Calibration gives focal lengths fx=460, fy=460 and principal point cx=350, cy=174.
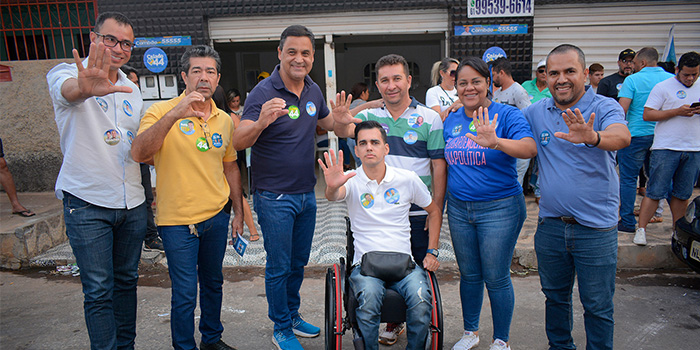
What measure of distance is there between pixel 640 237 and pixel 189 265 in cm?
426

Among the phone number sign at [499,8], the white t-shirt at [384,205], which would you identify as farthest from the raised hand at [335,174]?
the phone number sign at [499,8]

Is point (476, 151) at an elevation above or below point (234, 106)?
below

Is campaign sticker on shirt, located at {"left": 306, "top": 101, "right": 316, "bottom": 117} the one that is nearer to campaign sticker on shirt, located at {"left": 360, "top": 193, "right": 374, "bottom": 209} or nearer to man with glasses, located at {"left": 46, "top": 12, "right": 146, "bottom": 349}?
campaign sticker on shirt, located at {"left": 360, "top": 193, "right": 374, "bottom": 209}

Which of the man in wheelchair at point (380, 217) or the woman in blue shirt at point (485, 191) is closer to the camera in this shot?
the man in wheelchair at point (380, 217)

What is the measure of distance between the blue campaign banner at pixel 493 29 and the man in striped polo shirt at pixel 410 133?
4569mm

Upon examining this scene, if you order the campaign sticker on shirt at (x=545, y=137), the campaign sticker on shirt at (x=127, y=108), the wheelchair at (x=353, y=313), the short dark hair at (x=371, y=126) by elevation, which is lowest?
the wheelchair at (x=353, y=313)

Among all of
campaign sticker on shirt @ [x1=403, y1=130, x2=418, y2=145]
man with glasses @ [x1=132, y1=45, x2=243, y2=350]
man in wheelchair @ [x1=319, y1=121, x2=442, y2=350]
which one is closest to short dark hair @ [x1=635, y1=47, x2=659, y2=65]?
campaign sticker on shirt @ [x1=403, y1=130, x2=418, y2=145]

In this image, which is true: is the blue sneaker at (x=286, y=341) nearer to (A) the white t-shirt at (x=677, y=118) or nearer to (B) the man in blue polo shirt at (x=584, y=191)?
(B) the man in blue polo shirt at (x=584, y=191)

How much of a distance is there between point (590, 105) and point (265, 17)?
Answer: 5.90 metres

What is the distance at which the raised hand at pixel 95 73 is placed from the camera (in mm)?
2213

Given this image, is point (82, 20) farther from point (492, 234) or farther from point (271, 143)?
point (492, 234)

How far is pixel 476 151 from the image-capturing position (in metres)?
2.78

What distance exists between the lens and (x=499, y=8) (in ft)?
23.3

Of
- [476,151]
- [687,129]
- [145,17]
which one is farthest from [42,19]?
[687,129]
